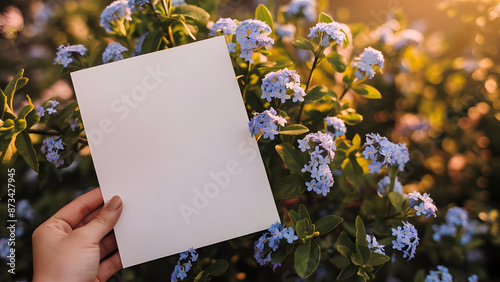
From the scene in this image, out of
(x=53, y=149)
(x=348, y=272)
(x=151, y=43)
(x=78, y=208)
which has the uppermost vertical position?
(x=151, y=43)

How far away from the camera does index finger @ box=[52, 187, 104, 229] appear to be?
4.56 ft

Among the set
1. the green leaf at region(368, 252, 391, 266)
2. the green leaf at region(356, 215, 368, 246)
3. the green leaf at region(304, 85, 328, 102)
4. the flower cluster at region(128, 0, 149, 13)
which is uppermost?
the flower cluster at region(128, 0, 149, 13)

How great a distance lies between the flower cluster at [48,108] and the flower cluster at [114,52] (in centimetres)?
26

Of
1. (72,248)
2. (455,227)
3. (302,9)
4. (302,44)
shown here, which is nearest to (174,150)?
(72,248)

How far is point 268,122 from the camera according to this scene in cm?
114

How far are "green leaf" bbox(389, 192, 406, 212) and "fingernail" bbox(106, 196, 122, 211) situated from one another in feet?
3.25

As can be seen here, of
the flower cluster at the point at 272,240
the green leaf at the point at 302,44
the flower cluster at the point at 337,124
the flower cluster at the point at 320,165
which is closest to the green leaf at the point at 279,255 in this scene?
the flower cluster at the point at 272,240

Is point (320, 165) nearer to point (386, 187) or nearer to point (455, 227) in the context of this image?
point (386, 187)

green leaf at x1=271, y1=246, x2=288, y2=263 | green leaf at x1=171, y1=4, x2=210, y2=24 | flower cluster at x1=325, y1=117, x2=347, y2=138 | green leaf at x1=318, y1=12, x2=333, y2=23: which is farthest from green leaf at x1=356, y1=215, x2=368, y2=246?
green leaf at x1=171, y1=4, x2=210, y2=24

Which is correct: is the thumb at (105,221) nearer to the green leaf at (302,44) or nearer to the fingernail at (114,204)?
the fingernail at (114,204)

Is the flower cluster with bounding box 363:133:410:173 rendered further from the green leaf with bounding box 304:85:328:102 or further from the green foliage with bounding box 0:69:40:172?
the green foliage with bounding box 0:69:40:172

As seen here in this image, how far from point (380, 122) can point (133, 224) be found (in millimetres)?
1524

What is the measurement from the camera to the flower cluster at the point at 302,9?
1.73 meters

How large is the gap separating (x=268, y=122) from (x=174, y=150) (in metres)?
0.39
